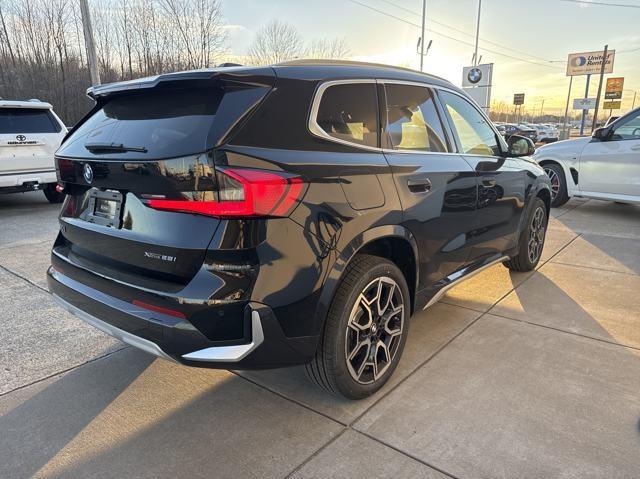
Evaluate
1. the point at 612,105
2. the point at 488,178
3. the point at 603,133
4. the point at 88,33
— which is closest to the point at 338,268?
the point at 488,178

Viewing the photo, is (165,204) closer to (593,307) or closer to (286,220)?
(286,220)

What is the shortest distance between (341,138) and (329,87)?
0.92 feet

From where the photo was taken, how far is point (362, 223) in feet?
7.93

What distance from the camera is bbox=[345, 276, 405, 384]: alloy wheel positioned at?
2580mm

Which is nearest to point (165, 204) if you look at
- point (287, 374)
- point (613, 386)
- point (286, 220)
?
point (286, 220)

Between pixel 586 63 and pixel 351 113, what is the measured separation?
4491cm

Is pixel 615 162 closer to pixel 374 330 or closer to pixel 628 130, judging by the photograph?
pixel 628 130

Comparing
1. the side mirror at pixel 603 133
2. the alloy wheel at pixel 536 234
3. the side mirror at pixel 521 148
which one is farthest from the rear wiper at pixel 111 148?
the side mirror at pixel 603 133

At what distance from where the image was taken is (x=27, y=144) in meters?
8.05

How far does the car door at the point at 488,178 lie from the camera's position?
3.56m

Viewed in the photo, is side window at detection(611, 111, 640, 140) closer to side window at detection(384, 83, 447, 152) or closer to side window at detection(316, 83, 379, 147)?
side window at detection(384, 83, 447, 152)

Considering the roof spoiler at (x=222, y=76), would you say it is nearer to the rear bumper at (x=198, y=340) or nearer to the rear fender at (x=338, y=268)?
the rear fender at (x=338, y=268)

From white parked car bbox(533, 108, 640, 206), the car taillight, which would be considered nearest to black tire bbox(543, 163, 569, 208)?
white parked car bbox(533, 108, 640, 206)

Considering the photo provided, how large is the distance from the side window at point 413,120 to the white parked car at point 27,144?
7012 millimetres
